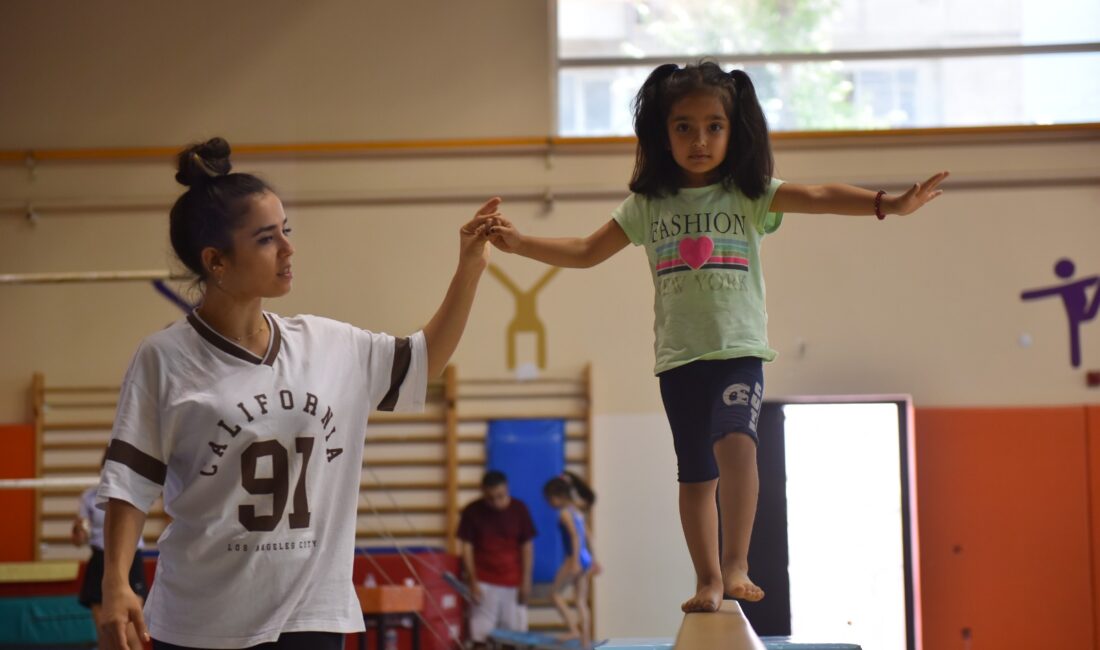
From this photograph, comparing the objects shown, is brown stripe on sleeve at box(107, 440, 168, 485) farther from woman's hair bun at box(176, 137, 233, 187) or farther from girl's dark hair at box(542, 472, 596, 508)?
girl's dark hair at box(542, 472, 596, 508)

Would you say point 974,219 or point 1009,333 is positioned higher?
point 974,219

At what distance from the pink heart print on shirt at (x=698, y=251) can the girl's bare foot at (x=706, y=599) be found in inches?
24.4

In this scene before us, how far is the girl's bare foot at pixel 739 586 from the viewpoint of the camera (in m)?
2.10

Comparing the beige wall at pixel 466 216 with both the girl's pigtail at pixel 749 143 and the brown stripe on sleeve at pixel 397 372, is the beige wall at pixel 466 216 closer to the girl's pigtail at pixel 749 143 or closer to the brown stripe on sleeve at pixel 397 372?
the girl's pigtail at pixel 749 143

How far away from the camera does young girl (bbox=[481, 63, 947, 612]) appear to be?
7.25 ft

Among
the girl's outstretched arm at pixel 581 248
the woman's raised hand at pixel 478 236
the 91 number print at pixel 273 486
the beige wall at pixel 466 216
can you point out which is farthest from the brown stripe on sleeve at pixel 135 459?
the beige wall at pixel 466 216

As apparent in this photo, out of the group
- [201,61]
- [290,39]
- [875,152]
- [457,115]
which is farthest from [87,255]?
[875,152]

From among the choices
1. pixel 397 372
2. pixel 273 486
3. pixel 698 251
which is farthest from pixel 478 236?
pixel 273 486

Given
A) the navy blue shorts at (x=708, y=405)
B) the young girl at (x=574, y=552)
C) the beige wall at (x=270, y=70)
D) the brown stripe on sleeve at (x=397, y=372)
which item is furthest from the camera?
the beige wall at (x=270, y=70)

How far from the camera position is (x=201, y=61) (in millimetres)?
6793

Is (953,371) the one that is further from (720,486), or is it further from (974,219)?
(720,486)

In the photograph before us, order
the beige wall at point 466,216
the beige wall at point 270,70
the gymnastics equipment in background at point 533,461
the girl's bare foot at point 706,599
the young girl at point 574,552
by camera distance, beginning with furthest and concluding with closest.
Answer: the beige wall at point 270,70
the beige wall at point 466,216
the gymnastics equipment in background at point 533,461
the young girl at point 574,552
the girl's bare foot at point 706,599

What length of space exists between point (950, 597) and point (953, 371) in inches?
50.1

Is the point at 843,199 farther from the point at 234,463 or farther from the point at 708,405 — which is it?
the point at 234,463
